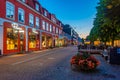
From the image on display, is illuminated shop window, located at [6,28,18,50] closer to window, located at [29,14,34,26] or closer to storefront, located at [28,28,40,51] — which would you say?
storefront, located at [28,28,40,51]

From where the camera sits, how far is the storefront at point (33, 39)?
96.3ft

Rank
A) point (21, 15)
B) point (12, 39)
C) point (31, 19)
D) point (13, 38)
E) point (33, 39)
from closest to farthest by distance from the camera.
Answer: point (12, 39)
point (13, 38)
point (21, 15)
point (31, 19)
point (33, 39)

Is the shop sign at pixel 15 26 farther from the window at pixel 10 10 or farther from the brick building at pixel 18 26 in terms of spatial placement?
the window at pixel 10 10

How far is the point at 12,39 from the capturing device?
914 inches

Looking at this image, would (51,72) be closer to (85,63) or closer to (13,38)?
(85,63)

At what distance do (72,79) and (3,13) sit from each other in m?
16.4

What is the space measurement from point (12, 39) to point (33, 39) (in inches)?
342

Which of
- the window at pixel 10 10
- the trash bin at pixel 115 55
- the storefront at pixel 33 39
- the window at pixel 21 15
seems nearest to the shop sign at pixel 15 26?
the window at pixel 10 10

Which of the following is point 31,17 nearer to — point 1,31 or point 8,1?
point 8,1

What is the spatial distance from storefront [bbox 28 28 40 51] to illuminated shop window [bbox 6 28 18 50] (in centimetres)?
516

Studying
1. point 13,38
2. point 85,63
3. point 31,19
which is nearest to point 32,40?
point 31,19

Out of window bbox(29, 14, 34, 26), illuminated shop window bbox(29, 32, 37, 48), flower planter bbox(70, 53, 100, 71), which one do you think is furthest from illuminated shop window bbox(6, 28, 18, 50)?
flower planter bbox(70, 53, 100, 71)

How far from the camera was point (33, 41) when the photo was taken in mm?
31859

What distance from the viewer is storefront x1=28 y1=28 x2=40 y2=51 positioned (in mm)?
29364
